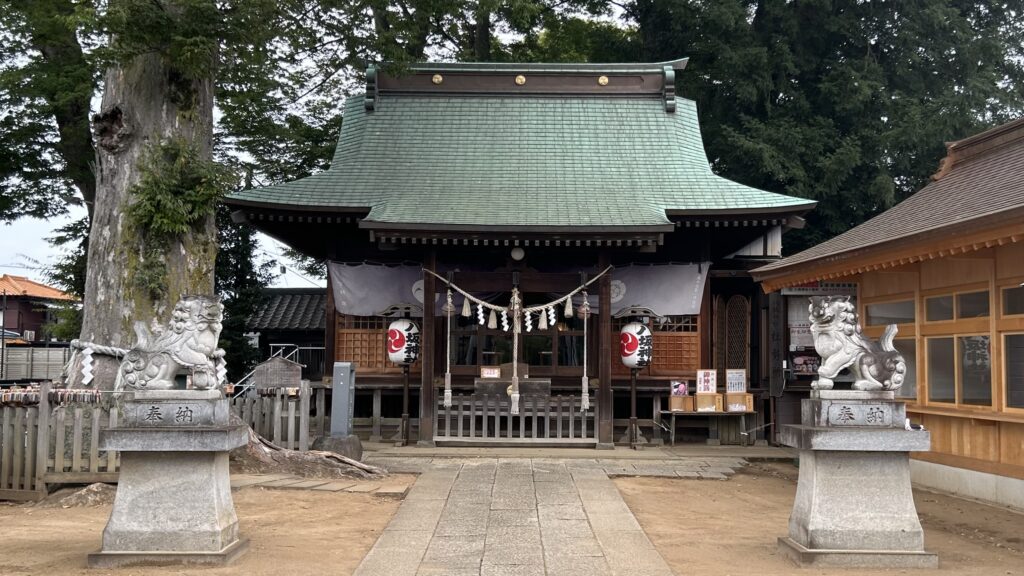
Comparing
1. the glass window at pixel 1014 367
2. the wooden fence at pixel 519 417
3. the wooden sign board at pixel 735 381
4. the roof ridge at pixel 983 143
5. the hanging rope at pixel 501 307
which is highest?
the roof ridge at pixel 983 143

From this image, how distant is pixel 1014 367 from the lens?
8734 millimetres

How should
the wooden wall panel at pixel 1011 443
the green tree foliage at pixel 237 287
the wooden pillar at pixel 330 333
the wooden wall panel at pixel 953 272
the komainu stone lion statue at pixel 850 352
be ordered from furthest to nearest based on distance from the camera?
the green tree foliage at pixel 237 287, the wooden pillar at pixel 330 333, the wooden wall panel at pixel 953 272, the wooden wall panel at pixel 1011 443, the komainu stone lion statue at pixel 850 352

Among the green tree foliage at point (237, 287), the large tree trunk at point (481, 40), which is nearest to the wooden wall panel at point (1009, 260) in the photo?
the green tree foliage at point (237, 287)

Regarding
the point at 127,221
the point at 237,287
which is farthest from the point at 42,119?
the point at 127,221

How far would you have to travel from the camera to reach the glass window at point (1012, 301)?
8.66 metres

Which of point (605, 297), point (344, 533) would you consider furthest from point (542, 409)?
point (344, 533)

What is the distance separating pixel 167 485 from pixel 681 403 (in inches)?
377

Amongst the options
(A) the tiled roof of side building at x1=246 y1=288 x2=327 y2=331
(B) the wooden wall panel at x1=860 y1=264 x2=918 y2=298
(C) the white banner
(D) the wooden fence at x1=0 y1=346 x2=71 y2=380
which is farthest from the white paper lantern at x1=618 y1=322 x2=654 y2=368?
(D) the wooden fence at x1=0 y1=346 x2=71 y2=380

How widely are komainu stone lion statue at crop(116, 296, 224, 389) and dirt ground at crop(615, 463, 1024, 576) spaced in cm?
395

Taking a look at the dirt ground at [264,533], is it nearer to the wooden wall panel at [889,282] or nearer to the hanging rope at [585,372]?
the hanging rope at [585,372]

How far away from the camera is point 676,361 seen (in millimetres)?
14422

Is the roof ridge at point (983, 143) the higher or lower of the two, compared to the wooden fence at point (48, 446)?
higher

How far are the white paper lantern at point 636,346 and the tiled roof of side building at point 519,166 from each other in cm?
189

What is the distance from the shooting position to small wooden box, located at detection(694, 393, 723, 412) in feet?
45.0
